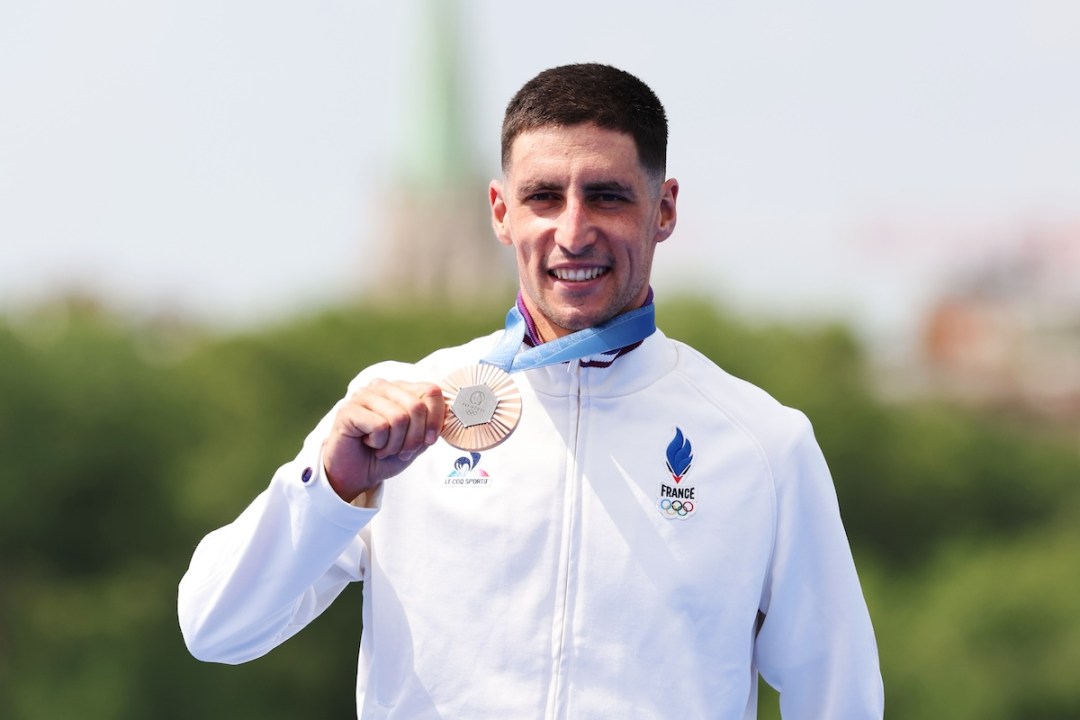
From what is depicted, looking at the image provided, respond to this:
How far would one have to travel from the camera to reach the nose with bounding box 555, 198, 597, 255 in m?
2.70

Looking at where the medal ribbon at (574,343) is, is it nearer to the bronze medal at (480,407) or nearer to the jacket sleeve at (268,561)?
the bronze medal at (480,407)

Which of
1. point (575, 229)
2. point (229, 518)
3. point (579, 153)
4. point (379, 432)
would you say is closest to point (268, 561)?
point (379, 432)

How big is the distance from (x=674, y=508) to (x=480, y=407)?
0.39m

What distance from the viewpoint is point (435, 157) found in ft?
289

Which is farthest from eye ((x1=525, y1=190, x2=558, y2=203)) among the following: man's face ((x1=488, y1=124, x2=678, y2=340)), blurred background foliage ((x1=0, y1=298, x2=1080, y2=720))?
blurred background foliage ((x1=0, y1=298, x2=1080, y2=720))

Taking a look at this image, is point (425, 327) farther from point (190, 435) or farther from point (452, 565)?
point (452, 565)

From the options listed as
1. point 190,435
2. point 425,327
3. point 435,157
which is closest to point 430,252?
point 435,157

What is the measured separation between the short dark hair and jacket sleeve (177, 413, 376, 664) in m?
0.64

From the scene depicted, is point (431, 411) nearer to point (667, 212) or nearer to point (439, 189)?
point (667, 212)

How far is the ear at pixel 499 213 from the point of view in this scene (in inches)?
114

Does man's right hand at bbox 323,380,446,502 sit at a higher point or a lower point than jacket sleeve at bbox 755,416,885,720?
higher

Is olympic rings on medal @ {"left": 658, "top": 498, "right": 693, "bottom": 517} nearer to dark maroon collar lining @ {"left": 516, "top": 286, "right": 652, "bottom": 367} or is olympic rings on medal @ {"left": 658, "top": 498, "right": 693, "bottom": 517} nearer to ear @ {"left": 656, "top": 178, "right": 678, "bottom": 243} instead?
dark maroon collar lining @ {"left": 516, "top": 286, "right": 652, "bottom": 367}

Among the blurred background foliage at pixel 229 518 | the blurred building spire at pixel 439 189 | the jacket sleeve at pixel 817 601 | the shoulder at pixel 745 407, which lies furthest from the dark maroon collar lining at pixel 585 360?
the blurred building spire at pixel 439 189

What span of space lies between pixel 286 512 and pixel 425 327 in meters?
35.7
